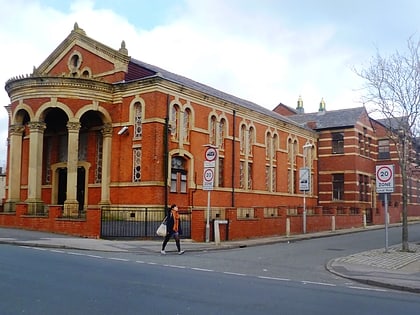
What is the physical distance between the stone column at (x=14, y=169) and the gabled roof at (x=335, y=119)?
2804 centimetres

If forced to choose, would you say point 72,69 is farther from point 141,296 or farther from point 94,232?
point 141,296

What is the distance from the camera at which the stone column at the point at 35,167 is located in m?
27.5

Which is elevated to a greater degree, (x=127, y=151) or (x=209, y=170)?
(x=127, y=151)

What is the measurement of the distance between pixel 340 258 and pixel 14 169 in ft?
66.5

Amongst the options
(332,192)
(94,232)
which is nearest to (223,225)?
(94,232)

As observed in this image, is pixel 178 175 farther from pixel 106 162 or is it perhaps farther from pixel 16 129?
pixel 16 129

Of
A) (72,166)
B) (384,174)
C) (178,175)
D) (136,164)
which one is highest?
(136,164)

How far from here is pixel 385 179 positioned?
61.0 feet

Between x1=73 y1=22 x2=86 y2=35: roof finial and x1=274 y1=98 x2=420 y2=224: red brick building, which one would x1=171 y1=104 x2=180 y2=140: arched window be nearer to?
x1=73 y1=22 x2=86 y2=35: roof finial

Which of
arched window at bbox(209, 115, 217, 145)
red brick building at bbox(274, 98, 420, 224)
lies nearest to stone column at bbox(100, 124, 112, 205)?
arched window at bbox(209, 115, 217, 145)

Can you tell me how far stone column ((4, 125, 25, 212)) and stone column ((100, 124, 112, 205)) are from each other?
4809 millimetres

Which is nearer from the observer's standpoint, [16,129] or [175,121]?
[16,129]

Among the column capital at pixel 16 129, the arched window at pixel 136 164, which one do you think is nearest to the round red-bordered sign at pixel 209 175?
the arched window at pixel 136 164

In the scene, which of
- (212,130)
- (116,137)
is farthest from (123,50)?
(212,130)
